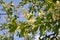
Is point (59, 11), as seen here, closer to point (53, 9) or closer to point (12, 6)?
point (53, 9)

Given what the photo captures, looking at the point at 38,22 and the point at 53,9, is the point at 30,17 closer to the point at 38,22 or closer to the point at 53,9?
the point at 38,22

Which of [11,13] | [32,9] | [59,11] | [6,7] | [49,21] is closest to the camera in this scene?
[59,11]

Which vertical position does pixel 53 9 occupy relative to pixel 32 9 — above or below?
above

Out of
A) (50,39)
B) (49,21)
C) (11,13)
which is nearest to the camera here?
(49,21)

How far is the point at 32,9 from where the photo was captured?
3.84 m

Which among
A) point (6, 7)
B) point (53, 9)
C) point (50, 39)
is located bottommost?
point (50, 39)

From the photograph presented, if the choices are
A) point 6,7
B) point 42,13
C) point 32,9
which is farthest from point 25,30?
point 32,9

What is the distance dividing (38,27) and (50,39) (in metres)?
0.71

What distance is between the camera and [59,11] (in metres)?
2.36

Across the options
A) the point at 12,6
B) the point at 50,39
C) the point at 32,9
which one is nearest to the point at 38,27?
the point at 50,39

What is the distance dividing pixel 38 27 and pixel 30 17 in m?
0.15

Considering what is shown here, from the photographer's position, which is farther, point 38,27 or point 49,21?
point 49,21

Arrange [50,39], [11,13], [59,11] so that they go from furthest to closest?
1. [11,13]
2. [50,39]
3. [59,11]

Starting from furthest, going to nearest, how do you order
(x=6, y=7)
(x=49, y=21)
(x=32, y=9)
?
(x=32, y=9) → (x=6, y=7) → (x=49, y=21)
